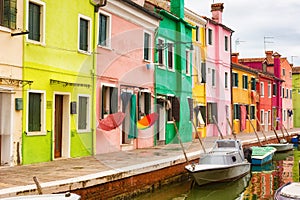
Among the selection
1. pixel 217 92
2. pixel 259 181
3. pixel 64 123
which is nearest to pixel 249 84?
pixel 217 92

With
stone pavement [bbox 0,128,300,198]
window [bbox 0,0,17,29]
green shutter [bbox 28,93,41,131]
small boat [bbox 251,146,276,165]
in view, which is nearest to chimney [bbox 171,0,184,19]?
small boat [bbox 251,146,276,165]

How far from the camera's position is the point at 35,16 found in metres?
13.3

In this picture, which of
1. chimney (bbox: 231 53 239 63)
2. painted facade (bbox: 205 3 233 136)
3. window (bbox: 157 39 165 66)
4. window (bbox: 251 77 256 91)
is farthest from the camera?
chimney (bbox: 231 53 239 63)

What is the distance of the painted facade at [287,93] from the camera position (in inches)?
1905

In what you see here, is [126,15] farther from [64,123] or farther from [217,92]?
[217,92]

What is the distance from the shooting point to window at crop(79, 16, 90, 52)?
15.6 m

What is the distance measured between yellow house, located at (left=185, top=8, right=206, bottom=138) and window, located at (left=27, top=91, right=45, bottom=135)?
14519mm

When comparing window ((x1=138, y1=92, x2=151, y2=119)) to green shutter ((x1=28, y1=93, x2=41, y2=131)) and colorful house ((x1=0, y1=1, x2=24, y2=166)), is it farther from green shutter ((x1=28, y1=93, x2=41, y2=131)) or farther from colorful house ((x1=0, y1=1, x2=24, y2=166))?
colorful house ((x1=0, y1=1, x2=24, y2=166))

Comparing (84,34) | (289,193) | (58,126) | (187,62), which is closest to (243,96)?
(187,62)

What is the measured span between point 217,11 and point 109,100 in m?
19.7

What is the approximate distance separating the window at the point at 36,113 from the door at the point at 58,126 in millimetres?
1044

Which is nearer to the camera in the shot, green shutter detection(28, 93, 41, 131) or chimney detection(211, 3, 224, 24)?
green shutter detection(28, 93, 41, 131)

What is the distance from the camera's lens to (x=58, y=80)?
46.2ft

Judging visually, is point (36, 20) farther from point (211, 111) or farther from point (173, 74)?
point (211, 111)
